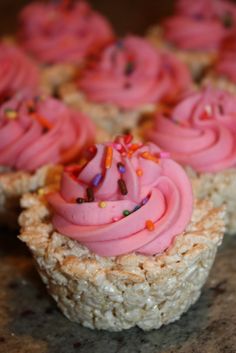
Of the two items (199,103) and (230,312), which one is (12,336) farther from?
(199,103)

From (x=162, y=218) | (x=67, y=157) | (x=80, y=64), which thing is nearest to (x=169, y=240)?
(x=162, y=218)

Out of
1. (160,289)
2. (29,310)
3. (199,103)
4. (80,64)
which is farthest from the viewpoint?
(80,64)

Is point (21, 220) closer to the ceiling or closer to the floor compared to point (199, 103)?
closer to the floor

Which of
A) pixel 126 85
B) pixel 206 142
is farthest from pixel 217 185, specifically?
pixel 126 85

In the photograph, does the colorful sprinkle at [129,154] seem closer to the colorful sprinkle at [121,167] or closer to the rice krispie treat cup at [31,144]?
the colorful sprinkle at [121,167]

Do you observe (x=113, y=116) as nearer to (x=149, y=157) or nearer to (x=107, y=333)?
(x=149, y=157)

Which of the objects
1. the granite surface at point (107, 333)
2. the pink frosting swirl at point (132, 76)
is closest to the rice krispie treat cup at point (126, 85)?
the pink frosting swirl at point (132, 76)

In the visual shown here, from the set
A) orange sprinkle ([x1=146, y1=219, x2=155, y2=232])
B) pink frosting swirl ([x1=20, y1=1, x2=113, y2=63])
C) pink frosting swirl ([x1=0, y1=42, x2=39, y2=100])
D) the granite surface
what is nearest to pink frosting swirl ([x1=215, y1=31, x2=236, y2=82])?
pink frosting swirl ([x1=20, y1=1, x2=113, y2=63])
